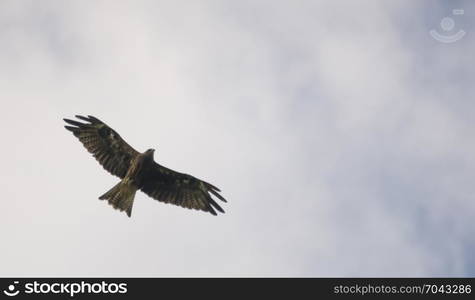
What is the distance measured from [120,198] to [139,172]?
4.40 feet

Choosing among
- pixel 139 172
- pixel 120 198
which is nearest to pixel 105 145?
pixel 139 172

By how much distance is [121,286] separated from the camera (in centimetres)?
2241

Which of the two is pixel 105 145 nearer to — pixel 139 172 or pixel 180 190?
pixel 139 172

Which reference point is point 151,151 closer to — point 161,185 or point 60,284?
point 161,185

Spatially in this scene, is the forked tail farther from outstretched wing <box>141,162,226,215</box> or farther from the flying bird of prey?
outstretched wing <box>141,162,226,215</box>

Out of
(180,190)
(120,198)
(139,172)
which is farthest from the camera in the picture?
(180,190)

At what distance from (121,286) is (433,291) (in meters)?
8.42

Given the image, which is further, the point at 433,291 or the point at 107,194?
the point at 107,194

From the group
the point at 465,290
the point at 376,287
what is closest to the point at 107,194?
the point at 376,287

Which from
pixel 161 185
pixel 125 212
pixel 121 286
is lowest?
pixel 121 286

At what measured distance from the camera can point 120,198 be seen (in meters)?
26.8

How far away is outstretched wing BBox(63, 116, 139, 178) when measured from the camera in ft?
91.9

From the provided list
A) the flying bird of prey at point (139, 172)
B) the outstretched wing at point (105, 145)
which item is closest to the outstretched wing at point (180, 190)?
the flying bird of prey at point (139, 172)

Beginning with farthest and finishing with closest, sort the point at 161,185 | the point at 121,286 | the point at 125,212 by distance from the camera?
1. the point at 161,185
2. the point at 125,212
3. the point at 121,286
